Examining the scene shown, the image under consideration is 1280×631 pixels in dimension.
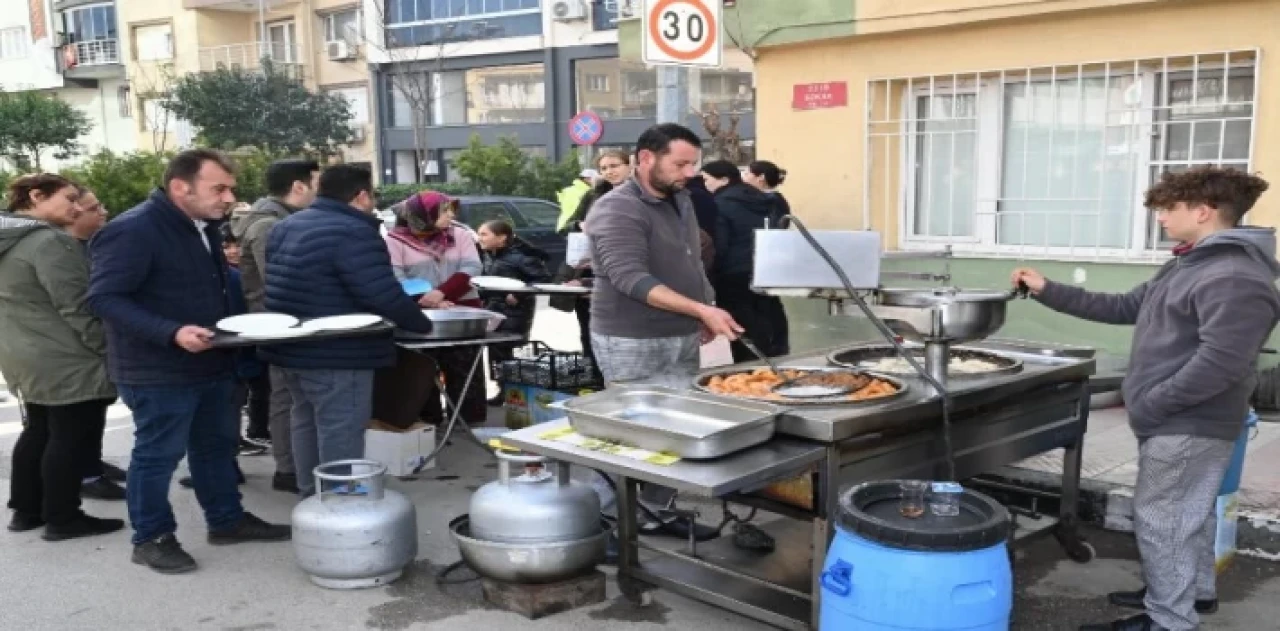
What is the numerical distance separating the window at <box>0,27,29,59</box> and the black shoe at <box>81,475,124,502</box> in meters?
42.4

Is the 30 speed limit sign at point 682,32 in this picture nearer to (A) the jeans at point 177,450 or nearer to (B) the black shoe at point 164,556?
(A) the jeans at point 177,450

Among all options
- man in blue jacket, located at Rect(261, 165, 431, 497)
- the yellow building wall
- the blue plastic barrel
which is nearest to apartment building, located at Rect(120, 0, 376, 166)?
the yellow building wall

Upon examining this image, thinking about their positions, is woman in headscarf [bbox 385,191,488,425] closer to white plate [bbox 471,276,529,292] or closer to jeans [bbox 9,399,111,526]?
white plate [bbox 471,276,529,292]

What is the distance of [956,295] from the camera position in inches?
137

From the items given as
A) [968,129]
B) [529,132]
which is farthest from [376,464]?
[529,132]

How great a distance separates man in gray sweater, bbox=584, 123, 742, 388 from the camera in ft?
13.2

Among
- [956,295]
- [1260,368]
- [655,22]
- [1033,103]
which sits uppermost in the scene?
[655,22]

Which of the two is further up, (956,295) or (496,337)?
(956,295)

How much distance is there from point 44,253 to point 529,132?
80.5 feet

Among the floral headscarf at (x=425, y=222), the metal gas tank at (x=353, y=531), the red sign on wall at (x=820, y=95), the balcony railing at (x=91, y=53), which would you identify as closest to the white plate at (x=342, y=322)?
the metal gas tank at (x=353, y=531)

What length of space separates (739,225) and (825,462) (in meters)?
3.27

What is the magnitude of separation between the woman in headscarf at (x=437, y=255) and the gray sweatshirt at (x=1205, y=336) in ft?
11.7

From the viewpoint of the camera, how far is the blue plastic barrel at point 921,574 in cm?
265

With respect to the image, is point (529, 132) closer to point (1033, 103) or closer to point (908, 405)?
point (1033, 103)
